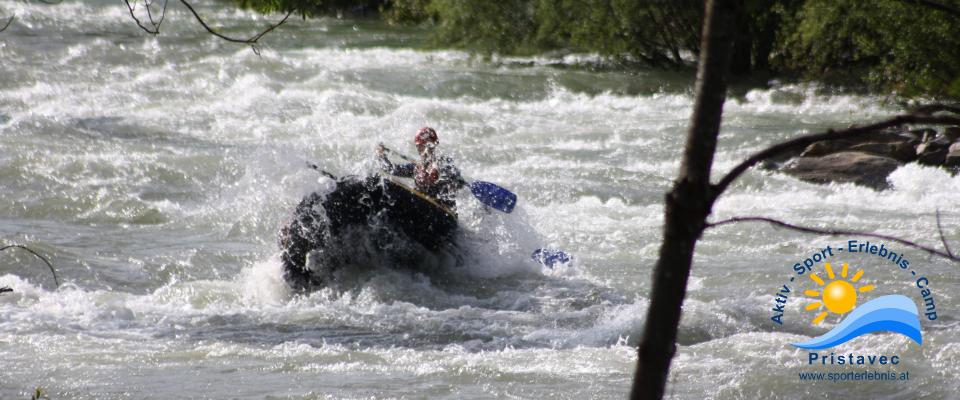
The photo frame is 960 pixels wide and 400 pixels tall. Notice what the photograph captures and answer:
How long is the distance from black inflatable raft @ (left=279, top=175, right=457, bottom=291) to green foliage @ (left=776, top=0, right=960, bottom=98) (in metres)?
7.77

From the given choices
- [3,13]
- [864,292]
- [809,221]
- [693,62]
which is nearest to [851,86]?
[693,62]

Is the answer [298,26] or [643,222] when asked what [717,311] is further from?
[298,26]

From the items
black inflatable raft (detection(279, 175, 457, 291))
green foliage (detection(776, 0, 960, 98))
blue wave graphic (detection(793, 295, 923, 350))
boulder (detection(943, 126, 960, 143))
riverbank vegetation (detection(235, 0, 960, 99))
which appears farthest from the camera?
riverbank vegetation (detection(235, 0, 960, 99))

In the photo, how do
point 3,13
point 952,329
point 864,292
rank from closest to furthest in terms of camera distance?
1. point 952,329
2. point 864,292
3. point 3,13

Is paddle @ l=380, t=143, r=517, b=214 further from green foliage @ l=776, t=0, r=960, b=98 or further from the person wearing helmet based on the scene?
green foliage @ l=776, t=0, r=960, b=98

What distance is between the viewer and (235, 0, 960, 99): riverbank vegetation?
14320 millimetres

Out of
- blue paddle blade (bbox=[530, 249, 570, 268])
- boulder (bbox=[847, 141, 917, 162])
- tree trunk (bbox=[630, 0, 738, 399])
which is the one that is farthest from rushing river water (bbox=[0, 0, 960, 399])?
tree trunk (bbox=[630, 0, 738, 399])

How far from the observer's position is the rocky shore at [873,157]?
10.9 metres

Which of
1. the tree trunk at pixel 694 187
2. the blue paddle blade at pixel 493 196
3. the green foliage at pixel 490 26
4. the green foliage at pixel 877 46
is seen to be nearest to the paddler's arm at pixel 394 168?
the blue paddle blade at pixel 493 196

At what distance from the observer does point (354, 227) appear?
25.2 feet

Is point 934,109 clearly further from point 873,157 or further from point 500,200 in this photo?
point 873,157

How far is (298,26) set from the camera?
84.1ft

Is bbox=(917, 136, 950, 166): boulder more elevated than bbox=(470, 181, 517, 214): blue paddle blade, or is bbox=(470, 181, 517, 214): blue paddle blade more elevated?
bbox=(917, 136, 950, 166): boulder

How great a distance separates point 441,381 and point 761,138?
836 cm
